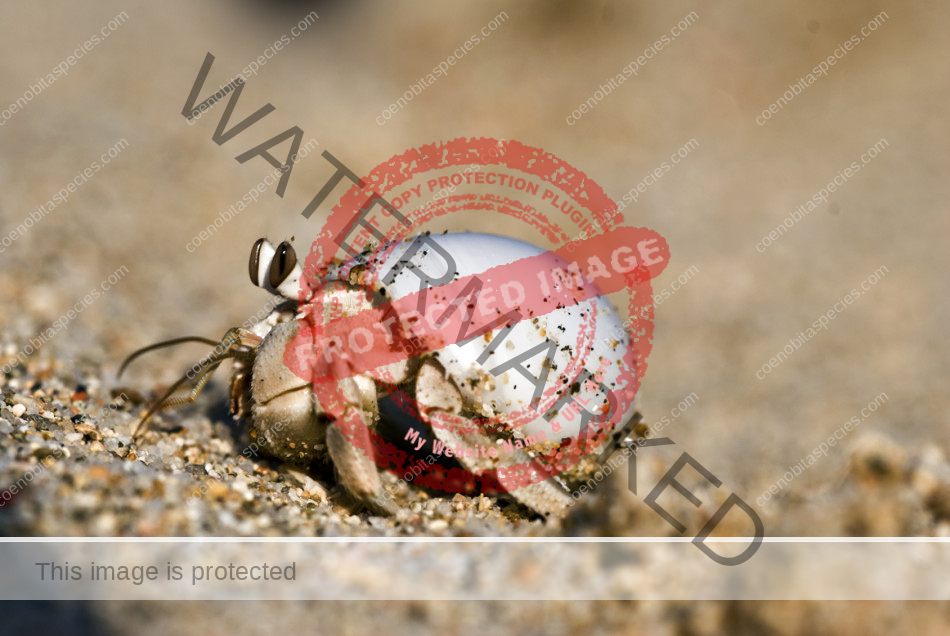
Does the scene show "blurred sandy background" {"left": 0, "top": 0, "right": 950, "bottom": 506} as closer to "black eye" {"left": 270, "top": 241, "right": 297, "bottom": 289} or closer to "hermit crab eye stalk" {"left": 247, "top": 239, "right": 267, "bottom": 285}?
"hermit crab eye stalk" {"left": 247, "top": 239, "right": 267, "bottom": 285}

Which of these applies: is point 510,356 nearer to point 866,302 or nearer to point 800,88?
point 866,302

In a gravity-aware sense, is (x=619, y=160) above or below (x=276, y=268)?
above

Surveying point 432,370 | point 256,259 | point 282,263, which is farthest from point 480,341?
point 256,259

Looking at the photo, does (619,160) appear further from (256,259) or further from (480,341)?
(256,259)

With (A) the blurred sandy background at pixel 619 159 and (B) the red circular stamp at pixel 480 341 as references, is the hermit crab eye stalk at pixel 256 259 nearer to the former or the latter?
(B) the red circular stamp at pixel 480 341

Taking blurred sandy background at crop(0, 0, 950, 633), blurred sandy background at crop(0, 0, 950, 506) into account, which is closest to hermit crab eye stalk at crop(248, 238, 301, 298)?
blurred sandy background at crop(0, 0, 950, 633)

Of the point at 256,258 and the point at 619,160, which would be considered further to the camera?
the point at 619,160

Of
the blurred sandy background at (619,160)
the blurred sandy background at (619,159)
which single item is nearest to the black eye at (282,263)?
the blurred sandy background at (619,160)
